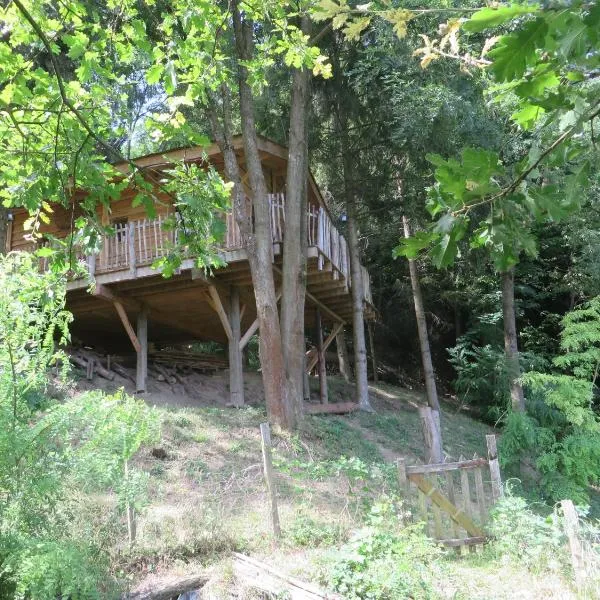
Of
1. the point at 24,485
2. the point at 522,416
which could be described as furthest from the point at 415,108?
the point at 24,485

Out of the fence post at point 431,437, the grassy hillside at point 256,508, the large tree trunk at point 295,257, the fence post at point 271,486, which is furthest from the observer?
the large tree trunk at point 295,257

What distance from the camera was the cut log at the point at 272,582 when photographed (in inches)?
193

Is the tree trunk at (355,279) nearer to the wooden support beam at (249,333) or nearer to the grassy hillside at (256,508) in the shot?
the grassy hillside at (256,508)

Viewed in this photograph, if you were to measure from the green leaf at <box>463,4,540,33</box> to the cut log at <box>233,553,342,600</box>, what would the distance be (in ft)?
14.9

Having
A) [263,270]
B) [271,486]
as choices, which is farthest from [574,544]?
[263,270]

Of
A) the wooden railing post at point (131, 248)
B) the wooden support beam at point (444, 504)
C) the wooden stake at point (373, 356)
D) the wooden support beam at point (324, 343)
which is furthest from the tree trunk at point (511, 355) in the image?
the wooden stake at point (373, 356)

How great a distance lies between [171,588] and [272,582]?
89 cm

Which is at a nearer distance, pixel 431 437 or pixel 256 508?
pixel 256 508

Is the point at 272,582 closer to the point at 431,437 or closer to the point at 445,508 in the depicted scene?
the point at 445,508

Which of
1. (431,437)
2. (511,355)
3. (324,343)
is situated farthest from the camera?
(324,343)

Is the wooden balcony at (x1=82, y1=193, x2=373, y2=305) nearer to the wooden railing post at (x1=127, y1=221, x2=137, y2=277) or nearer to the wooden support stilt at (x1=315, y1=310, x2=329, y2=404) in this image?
the wooden railing post at (x1=127, y1=221, x2=137, y2=277)

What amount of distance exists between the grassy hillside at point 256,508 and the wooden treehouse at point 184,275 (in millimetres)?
2646

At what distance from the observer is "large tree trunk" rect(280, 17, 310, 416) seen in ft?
36.2

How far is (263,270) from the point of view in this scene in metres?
10.8
